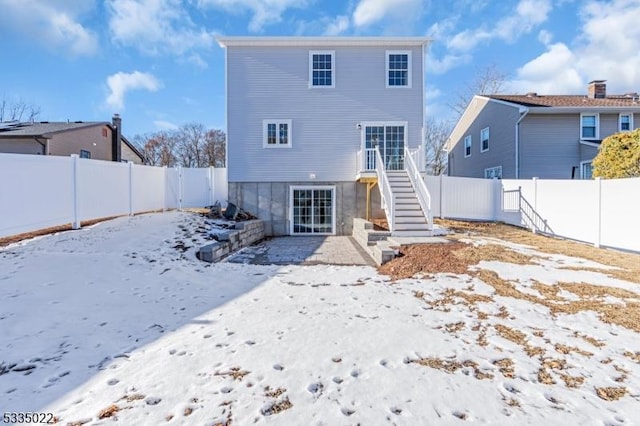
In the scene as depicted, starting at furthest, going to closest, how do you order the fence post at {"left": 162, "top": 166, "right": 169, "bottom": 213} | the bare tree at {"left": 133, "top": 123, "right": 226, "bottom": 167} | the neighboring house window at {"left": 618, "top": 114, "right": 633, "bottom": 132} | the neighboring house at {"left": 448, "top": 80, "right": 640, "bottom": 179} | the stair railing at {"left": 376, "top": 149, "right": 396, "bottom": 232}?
the bare tree at {"left": 133, "top": 123, "right": 226, "bottom": 167}
the neighboring house window at {"left": 618, "top": 114, "right": 633, "bottom": 132}
the neighboring house at {"left": 448, "top": 80, "right": 640, "bottom": 179}
the fence post at {"left": 162, "top": 166, "right": 169, "bottom": 213}
the stair railing at {"left": 376, "top": 149, "right": 396, "bottom": 232}

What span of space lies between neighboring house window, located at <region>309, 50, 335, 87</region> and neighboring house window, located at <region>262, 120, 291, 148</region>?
77.8 inches

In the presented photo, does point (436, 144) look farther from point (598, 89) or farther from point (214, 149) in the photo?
point (214, 149)

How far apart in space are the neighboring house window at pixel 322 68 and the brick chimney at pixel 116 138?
1777cm

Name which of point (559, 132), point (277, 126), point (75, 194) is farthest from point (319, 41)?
point (559, 132)

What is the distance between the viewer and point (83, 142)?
1989 centimetres

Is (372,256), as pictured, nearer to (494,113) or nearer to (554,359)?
(554,359)

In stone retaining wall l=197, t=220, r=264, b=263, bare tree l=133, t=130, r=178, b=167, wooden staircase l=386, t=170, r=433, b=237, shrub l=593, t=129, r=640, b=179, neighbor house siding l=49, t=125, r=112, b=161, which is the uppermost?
bare tree l=133, t=130, r=178, b=167

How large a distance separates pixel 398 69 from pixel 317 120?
12.1 ft

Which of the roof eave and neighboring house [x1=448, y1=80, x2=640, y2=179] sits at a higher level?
the roof eave

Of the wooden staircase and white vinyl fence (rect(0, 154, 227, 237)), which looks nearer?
white vinyl fence (rect(0, 154, 227, 237))

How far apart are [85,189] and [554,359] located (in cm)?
1000

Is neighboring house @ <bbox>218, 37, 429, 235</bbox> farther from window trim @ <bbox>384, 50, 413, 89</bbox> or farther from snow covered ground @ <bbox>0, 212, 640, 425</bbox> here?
snow covered ground @ <bbox>0, 212, 640, 425</bbox>

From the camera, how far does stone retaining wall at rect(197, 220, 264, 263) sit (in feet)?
22.9

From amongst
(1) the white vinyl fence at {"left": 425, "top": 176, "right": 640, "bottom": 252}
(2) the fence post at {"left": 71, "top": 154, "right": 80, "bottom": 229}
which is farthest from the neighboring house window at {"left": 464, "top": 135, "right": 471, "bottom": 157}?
(2) the fence post at {"left": 71, "top": 154, "right": 80, "bottom": 229}
